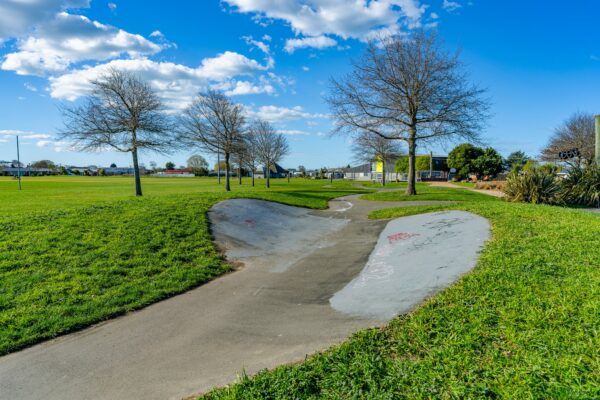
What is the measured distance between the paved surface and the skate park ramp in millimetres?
2209

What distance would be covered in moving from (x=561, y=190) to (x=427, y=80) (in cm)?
1055

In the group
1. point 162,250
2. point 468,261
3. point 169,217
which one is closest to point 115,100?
point 169,217

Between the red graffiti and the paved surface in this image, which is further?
the red graffiti

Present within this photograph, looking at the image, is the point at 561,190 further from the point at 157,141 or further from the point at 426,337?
the point at 157,141

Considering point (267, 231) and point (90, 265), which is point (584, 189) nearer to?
point (267, 231)

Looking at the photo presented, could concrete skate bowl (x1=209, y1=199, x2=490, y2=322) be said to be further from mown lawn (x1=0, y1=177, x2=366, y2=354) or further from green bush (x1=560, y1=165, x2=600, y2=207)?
green bush (x1=560, y1=165, x2=600, y2=207)

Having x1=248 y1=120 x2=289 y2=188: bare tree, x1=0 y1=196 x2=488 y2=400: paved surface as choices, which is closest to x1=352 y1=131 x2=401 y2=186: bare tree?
x1=248 y1=120 x2=289 y2=188: bare tree

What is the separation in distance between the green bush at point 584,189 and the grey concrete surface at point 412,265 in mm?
8339

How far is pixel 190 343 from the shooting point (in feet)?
15.5

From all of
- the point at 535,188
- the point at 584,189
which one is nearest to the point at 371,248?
the point at 535,188

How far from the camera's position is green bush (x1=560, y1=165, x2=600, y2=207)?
16.0 meters

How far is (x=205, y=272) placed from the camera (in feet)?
27.0

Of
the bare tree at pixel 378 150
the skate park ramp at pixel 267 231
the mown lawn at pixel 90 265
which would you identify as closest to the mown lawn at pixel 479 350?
the mown lawn at pixel 90 265

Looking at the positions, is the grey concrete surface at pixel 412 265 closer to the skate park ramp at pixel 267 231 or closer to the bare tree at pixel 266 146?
the skate park ramp at pixel 267 231
